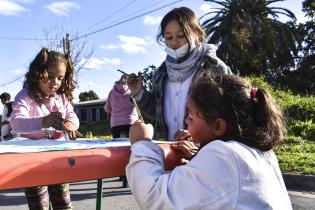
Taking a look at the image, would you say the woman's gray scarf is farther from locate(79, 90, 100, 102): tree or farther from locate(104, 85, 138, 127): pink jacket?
locate(79, 90, 100, 102): tree

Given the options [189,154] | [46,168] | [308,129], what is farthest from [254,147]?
[308,129]

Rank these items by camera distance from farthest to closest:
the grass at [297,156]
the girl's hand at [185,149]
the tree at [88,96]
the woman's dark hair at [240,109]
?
the tree at [88,96], the grass at [297,156], the girl's hand at [185,149], the woman's dark hair at [240,109]

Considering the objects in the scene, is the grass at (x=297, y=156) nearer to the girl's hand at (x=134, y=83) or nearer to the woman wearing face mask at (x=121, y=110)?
the woman wearing face mask at (x=121, y=110)

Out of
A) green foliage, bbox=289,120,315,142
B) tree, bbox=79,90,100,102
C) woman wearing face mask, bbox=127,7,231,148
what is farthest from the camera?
tree, bbox=79,90,100,102

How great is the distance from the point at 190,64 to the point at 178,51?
0.10 metres

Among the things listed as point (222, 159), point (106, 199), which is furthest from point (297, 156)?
point (222, 159)

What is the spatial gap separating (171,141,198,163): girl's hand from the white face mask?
0.80 m

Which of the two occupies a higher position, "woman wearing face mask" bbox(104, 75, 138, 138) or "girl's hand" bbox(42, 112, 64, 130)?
"girl's hand" bbox(42, 112, 64, 130)

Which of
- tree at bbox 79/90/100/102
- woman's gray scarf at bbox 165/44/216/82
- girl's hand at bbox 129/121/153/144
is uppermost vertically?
woman's gray scarf at bbox 165/44/216/82

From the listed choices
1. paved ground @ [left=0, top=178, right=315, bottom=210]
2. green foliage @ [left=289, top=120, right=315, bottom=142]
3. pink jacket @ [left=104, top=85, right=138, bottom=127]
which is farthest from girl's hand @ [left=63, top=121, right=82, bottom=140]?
green foliage @ [left=289, top=120, right=315, bottom=142]

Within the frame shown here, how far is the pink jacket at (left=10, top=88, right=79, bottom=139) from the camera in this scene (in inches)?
93.9

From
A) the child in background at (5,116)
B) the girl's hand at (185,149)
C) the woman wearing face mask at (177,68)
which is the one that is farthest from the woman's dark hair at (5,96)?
the girl's hand at (185,149)

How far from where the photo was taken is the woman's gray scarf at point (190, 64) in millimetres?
2516

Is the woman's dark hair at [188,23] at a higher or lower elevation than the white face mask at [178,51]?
higher
